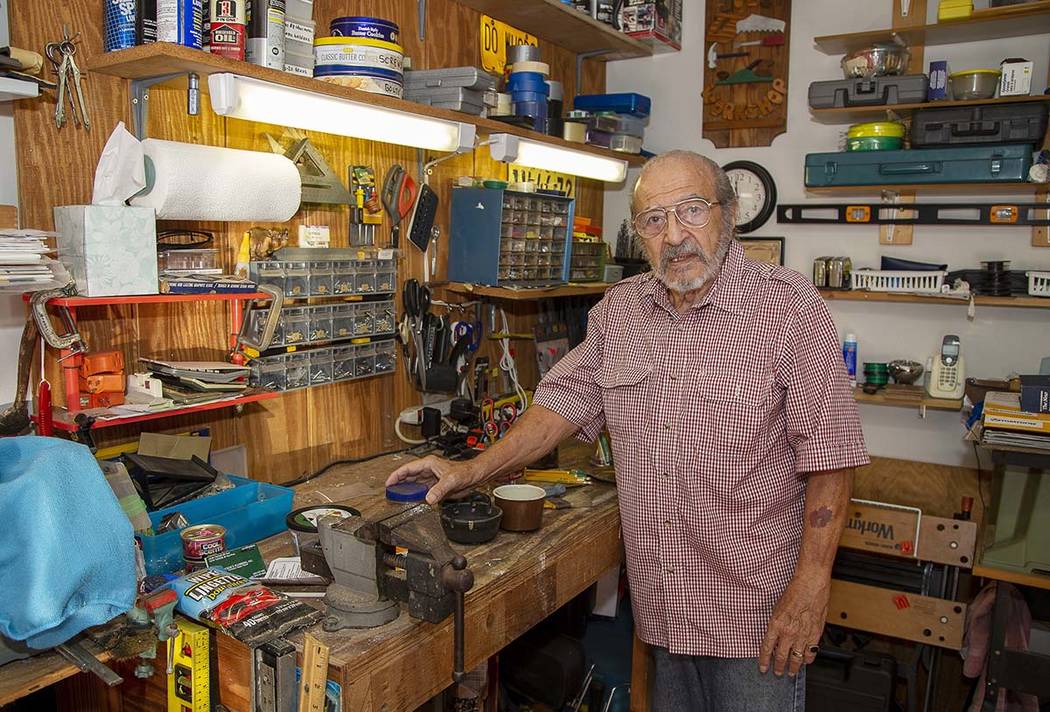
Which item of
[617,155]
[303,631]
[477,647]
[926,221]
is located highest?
[617,155]

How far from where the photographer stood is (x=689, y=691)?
2059 mm

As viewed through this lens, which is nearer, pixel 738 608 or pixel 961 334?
pixel 738 608

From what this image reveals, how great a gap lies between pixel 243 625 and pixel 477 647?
50 centimetres

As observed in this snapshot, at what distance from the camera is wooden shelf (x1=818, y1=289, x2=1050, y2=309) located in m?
2.95

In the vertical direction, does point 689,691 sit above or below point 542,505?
below

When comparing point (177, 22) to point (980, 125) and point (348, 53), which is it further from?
point (980, 125)

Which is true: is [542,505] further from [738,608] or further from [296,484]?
[296,484]

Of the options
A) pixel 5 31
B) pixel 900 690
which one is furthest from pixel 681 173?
pixel 900 690

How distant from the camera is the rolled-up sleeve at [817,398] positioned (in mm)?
1780

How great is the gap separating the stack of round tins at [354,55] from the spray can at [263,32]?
19cm

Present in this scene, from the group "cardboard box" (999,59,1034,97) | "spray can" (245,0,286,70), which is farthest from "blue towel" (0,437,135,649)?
"cardboard box" (999,59,1034,97)

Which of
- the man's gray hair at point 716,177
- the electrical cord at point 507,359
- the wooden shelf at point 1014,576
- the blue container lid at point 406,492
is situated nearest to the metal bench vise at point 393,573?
the blue container lid at point 406,492

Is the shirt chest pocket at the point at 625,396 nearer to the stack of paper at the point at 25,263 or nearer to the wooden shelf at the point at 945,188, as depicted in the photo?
the stack of paper at the point at 25,263

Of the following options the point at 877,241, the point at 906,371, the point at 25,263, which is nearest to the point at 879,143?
the point at 877,241
